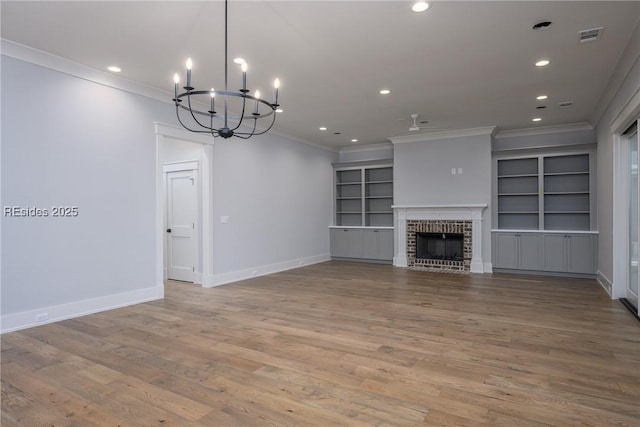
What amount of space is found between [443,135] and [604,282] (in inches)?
155

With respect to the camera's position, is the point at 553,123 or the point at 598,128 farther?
the point at 553,123

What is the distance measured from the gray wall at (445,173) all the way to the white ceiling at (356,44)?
1.87 m

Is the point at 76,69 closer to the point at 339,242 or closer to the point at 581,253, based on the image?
the point at 339,242

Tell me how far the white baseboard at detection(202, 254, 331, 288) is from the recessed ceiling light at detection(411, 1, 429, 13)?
486 cm

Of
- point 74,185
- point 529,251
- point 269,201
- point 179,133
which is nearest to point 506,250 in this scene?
point 529,251

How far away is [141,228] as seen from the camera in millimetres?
4922

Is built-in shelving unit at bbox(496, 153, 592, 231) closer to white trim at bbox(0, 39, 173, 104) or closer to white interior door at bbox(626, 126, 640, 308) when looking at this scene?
white interior door at bbox(626, 126, 640, 308)

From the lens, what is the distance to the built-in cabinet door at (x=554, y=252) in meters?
6.83

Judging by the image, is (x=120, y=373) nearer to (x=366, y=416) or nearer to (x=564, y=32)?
(x=366, y=416)

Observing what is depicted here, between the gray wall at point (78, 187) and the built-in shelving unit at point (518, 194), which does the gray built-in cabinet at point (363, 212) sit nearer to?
the built-in shelving unit at point (518, 194)

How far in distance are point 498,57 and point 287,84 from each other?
2.61 m

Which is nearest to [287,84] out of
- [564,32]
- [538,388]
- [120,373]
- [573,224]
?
[564,32]

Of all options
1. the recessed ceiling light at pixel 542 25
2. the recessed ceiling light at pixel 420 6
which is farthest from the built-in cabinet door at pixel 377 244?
the recessed ceiling light at pixel 420 6

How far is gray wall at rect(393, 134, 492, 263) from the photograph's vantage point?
24.5 feet
